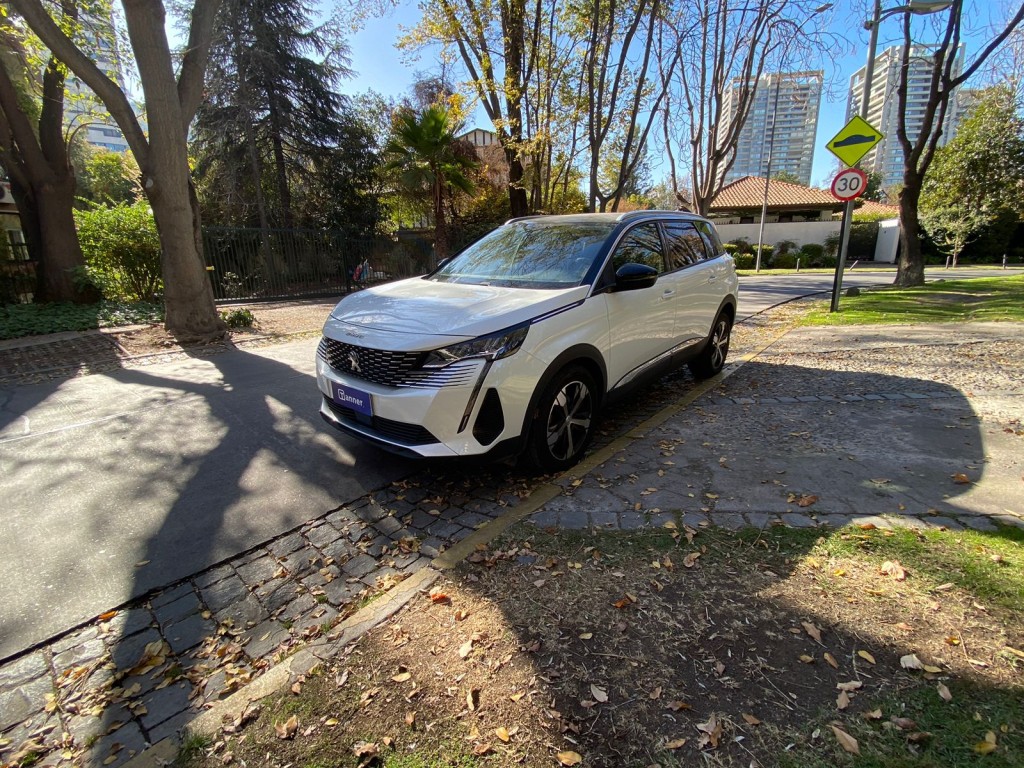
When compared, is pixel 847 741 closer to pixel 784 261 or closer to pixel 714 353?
pixel 714 353

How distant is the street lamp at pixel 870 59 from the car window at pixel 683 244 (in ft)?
15.7

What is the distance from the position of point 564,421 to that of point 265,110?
20.1 meters

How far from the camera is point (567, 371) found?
3.51 metres

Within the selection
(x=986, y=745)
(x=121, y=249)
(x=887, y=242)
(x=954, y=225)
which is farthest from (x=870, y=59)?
(x=887, y=242)

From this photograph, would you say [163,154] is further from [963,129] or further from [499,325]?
[963,129]

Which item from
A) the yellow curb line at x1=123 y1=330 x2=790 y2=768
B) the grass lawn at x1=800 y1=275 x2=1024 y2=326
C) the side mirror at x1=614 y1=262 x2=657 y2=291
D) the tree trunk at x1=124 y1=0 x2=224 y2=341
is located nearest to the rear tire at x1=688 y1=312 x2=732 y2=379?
the side mirror at x1=614 y1=262 x2=657 y2=291

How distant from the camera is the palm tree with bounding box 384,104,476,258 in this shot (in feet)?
53.9

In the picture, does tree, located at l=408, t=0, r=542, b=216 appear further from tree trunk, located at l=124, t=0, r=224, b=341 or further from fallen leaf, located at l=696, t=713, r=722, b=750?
fallen leaf, located at l=696, t=713, r=722, b=750

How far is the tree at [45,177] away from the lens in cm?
1012

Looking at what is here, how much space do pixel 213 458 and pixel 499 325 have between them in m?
2.69

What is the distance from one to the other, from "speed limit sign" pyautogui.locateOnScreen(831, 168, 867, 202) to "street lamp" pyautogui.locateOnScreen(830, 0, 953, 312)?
471mm

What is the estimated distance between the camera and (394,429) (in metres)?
3.20

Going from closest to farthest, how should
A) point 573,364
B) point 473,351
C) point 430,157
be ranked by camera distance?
point 473,351
point 573,364
point 430,157

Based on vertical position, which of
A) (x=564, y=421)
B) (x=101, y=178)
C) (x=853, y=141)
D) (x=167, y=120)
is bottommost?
(x=564, y=421)
